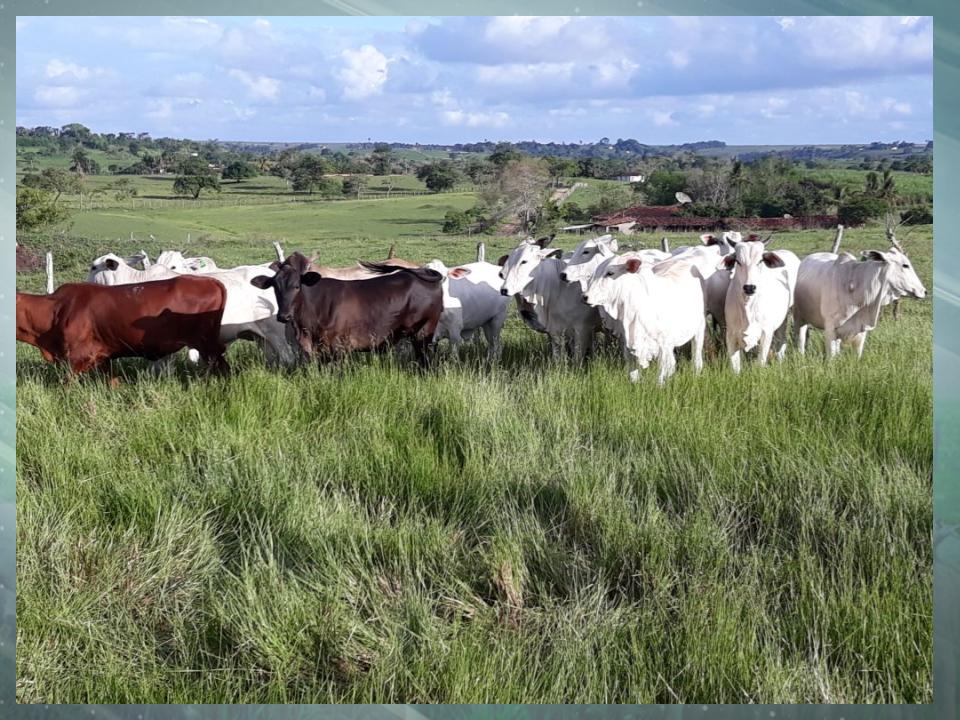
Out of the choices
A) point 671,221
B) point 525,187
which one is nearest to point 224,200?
point 525,187

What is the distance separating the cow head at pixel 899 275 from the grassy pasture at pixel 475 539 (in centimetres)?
169

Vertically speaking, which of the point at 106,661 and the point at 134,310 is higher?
the point at 134,310

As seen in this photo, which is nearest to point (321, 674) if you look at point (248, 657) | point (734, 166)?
point (248, 657)

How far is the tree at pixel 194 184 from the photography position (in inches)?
945

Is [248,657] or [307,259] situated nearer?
[248,657]

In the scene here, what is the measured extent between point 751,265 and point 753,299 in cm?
35

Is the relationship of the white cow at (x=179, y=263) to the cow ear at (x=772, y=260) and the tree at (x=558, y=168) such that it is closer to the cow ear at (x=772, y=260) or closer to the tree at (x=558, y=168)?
the cow ear at (x=772, y=260)

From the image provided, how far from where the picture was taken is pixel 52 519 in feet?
20.9

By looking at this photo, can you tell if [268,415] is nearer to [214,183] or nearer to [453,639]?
[453,639]

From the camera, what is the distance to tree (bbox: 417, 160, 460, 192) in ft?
98.6

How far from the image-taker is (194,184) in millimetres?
26172

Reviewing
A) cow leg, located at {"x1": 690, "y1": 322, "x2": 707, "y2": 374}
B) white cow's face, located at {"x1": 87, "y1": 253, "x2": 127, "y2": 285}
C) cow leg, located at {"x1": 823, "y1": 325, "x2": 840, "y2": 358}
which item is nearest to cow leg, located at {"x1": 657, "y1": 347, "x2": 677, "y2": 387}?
cow leg, located at {"x1": 690, "y1": 322, "x2": 707, "y2": 374}

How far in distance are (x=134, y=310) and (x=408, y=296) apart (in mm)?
2570

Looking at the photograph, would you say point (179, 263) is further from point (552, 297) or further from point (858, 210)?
point (858, 210)
